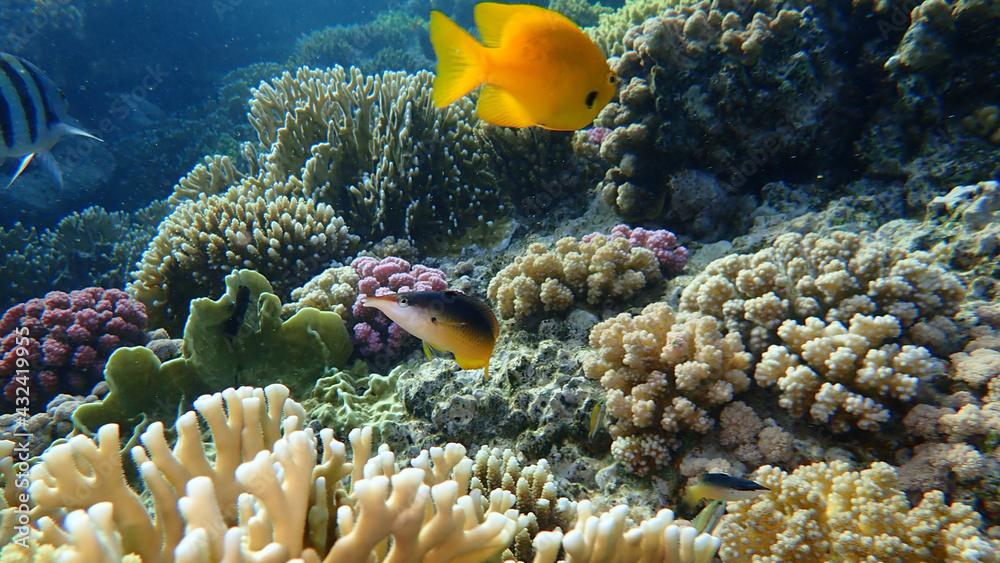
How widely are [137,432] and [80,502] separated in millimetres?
2252

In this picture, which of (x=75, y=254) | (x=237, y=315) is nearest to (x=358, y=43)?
(x=75, y=254)

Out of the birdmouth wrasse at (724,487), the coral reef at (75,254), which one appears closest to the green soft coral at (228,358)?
the birdmouth wrasse at (724,487)

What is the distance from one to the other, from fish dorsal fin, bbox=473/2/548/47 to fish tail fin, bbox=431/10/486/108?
0.14 meters

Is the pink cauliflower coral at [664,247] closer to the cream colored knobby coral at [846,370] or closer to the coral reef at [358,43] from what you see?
the cream colored knobby coral at [846,370]

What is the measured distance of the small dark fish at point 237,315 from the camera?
3.72m

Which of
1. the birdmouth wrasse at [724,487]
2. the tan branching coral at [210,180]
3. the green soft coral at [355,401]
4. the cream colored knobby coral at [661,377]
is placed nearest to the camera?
the birdmouth wrasse at [724,487]

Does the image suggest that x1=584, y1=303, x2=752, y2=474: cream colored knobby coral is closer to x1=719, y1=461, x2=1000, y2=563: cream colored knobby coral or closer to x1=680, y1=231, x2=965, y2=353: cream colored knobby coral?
x1=680, y1=231, x2=965, y2=353: cream colored knobby coral

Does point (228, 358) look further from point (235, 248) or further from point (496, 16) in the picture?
point (496, 16)

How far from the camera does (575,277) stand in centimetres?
353

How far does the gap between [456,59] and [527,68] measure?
328 millimetres

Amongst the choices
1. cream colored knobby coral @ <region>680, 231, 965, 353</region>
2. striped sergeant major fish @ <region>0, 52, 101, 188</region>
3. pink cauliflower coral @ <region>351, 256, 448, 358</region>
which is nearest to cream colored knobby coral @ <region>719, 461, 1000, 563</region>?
cream colored knobby coral @ <region>680, 231, 965, 353</region>

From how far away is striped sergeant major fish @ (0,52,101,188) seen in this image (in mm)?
3596

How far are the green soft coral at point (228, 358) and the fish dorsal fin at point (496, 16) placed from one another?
239 cm

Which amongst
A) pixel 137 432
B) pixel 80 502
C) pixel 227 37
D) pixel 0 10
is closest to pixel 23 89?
pixel 137 432
